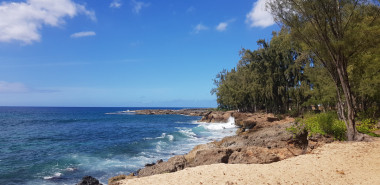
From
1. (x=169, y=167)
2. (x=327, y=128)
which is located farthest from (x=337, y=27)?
(x=169, y=167)

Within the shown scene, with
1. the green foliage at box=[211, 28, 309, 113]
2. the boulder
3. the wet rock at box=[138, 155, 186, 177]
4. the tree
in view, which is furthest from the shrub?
the green foliage at box=[211, 28, 309, 113]

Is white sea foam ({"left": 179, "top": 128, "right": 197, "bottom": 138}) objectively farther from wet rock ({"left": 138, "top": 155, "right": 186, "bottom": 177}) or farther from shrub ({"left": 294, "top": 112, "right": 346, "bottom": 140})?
shrub ({"left": 294, "top": 112, "right": 346, "bottom": 140})

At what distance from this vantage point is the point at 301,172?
922 centimetres

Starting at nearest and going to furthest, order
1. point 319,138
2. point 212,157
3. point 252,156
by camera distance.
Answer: point 252,156 < point 212,157 < point 319,138

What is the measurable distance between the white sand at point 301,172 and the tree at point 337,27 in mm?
4527

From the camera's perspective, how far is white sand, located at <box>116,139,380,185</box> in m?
8.52

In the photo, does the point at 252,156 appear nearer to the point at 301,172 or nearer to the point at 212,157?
the point at 212,157

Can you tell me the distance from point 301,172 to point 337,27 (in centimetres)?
1004

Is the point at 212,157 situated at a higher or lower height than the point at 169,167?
higher

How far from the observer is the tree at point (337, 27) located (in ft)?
44.7

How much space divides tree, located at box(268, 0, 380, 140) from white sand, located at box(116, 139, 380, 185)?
14.9 ft

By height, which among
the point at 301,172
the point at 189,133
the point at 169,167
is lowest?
the point at 189,133

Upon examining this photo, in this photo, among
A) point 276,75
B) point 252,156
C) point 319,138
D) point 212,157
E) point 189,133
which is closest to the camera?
point 252,156

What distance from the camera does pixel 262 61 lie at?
47.9 m
